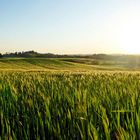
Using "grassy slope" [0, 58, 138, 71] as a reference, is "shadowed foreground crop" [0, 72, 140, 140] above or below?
above

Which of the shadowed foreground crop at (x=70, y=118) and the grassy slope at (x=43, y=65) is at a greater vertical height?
the shadowed foreground crop at (x=70, y=118)

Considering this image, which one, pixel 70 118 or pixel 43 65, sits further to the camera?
pixel 43 65

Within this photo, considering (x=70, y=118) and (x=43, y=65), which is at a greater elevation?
(x=70, y=118)

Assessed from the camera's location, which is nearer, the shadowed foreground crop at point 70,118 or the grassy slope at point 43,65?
the shadowed foreground crop at point 70,118

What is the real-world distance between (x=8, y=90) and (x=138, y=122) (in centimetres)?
345

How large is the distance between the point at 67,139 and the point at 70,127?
9.9 inches

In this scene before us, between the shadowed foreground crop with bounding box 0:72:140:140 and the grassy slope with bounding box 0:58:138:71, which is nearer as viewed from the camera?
the shadowed foreground crop with bounding box 0:72:140:140

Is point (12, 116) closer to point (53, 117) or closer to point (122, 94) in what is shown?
point (53, 117)

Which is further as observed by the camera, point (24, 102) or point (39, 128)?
point (24, 102)

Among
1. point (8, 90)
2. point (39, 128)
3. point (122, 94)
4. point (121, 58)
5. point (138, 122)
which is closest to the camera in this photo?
point (138, 122)

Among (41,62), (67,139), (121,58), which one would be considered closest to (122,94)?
(67,139)

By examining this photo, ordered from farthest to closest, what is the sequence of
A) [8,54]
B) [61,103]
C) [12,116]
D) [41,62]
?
[8,54]
[41,62]
[61,103]
[12,116]

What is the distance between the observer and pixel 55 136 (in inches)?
129

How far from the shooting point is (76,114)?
375 centimetres
